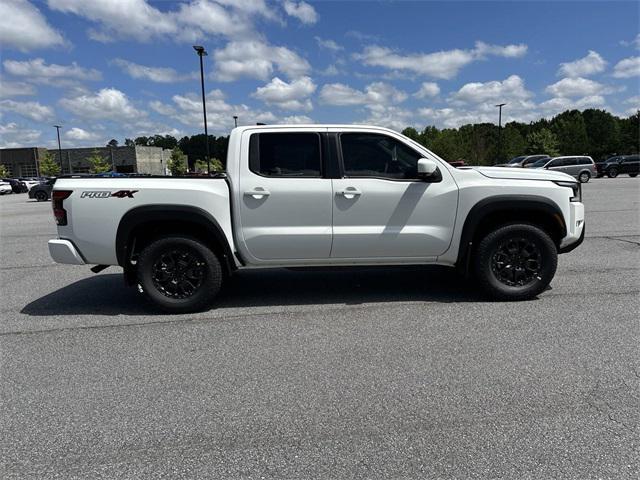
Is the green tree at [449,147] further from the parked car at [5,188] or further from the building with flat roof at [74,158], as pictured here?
the building with flat roof at [74,158]

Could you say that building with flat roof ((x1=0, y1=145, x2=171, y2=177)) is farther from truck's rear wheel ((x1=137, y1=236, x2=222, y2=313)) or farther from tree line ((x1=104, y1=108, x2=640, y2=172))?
truck's rear wheel ((x1=137, y1=236, x2=222, y2=313))

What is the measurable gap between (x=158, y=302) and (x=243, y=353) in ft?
4.77

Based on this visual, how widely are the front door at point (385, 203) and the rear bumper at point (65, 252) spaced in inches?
106

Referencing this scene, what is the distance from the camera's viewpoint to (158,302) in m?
4.83

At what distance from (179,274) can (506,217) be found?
363cm

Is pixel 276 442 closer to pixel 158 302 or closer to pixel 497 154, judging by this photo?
pixel 158 302

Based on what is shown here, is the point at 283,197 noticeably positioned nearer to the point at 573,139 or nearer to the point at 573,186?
the point at 573,186

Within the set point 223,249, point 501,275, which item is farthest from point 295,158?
point 501,275

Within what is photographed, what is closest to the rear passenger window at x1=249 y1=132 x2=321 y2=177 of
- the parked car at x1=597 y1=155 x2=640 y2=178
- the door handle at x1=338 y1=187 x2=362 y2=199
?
the door handle at x1=338 y1=187 x2=362 y2=199

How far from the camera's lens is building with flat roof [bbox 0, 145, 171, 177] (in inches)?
3167

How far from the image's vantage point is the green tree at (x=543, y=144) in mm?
64812

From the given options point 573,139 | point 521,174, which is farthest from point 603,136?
point 521,174

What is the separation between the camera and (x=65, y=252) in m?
4.77

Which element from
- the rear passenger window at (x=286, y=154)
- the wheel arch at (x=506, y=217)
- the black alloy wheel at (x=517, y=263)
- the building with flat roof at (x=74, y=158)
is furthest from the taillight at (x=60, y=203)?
the building with flat roof at (x=74, y=158)
